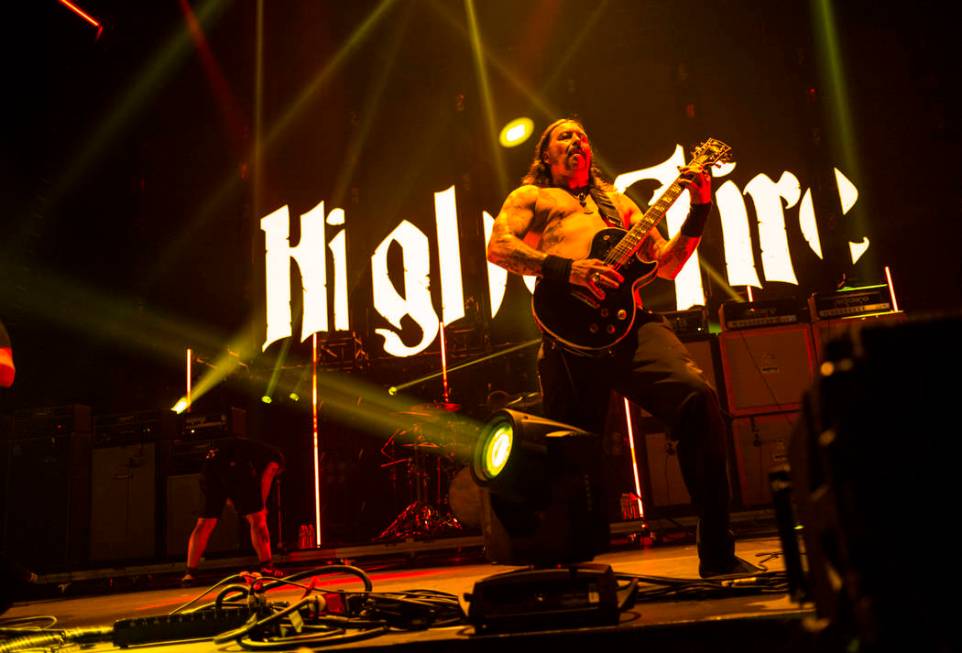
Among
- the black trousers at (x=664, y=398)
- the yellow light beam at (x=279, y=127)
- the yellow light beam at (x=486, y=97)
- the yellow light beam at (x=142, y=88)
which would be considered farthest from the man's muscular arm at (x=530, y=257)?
the yellow light beam at (x=142, y=88)

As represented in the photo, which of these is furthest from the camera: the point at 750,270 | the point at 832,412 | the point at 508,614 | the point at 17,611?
the point at 750,270

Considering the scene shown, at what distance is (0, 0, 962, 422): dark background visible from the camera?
7609mm

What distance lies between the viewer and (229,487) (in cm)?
604

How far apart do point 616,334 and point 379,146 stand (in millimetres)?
7042

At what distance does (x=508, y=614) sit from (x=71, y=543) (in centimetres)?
669

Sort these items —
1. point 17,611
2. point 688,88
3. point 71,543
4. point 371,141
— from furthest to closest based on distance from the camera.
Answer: point 371,141
point 688,88
point 71,543
point 17,611

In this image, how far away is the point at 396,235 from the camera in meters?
8.54

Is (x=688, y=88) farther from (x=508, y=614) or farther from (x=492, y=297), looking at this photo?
(x=508, y=614)

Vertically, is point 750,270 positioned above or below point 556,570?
above

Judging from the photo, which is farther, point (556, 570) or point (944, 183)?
point (944, 183)

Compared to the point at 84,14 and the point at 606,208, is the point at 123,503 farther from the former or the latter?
the point at 606,208

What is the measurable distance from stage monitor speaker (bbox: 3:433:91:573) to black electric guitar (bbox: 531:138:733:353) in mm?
6331

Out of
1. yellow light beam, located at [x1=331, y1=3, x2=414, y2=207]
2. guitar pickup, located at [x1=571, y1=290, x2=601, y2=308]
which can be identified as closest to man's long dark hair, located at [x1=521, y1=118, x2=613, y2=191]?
guitar pickup, located at [x1=571, y1=290, x2=601, y2=308]

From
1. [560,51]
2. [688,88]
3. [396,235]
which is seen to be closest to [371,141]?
[396,235]
